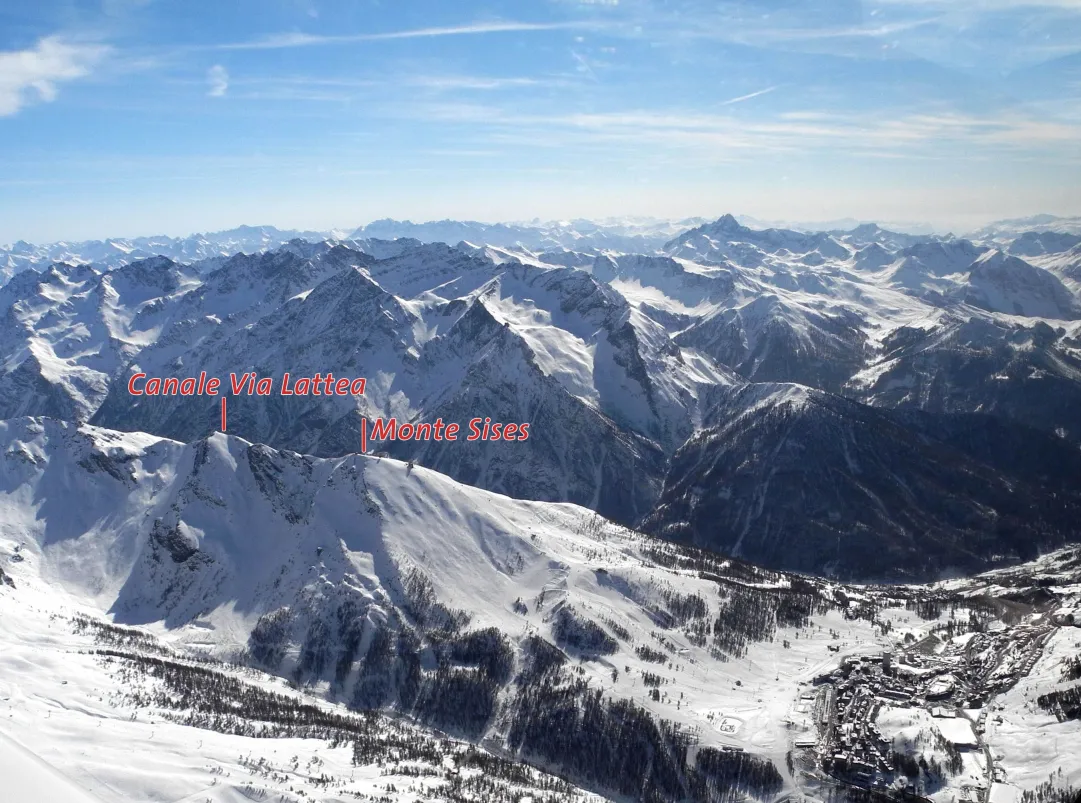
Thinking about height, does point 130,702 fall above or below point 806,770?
below

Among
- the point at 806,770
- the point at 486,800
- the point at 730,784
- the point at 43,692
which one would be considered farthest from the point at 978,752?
the point at 43,692

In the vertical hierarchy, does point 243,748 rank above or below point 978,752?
below

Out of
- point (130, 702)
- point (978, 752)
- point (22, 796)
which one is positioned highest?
point (22, 796)

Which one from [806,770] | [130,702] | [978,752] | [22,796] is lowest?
[130,702]

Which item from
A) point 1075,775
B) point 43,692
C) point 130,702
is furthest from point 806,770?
point 43,692

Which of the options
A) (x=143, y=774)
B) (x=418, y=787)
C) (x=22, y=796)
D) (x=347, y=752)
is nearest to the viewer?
(x=22, y=796)

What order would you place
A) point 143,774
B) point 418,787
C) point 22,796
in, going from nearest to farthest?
1. point 22,796
2. point 143,774
3. point 418,787

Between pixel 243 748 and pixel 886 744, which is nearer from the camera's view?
pixel 243 748

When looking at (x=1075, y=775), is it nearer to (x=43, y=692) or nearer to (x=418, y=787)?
(x=418, y=787)

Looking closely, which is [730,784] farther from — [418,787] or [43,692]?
[43,692]
